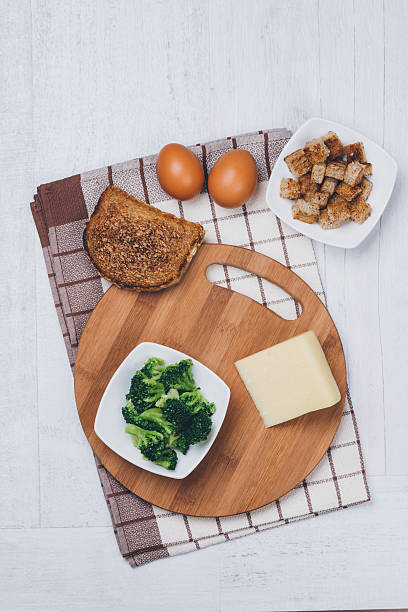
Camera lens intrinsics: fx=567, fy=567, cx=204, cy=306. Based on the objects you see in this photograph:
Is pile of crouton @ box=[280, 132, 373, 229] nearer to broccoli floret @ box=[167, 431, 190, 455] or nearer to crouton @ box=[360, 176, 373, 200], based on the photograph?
crouton @ box=[360, 176, 373, 200]

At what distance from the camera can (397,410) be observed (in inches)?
79.9

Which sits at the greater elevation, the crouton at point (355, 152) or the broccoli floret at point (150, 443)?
the crouton at point (355, 152)

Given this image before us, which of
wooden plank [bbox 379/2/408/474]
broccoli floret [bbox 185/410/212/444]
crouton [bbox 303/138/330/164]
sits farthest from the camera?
wooden plank [bbox 379/2/408/474]

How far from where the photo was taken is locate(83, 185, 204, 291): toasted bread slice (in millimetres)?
1896

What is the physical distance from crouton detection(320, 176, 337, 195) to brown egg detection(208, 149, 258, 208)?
0.78 ft

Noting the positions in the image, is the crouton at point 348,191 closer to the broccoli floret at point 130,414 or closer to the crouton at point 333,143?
the crouton at point 333,143

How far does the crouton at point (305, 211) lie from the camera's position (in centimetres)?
190

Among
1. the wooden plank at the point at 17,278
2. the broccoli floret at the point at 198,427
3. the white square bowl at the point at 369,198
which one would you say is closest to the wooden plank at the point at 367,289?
the white square bowl at the point at 369,198

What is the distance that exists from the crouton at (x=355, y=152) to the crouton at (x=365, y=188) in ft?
0.23

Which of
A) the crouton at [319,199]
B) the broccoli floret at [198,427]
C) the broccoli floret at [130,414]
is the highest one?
the crouton at [319,199]

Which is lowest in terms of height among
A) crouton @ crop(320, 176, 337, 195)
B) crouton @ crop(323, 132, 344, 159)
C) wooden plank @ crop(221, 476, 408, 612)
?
wooden plank @ crop(221, 476, 408, 612)

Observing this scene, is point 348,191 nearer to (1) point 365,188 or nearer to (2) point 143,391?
(1) point 365,188

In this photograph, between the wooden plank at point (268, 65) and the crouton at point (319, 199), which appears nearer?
the crouton at point (319, 199)

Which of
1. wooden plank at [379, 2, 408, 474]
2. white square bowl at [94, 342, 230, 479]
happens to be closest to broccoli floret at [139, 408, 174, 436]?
white square bowl at [94, 342, 230, 479]
